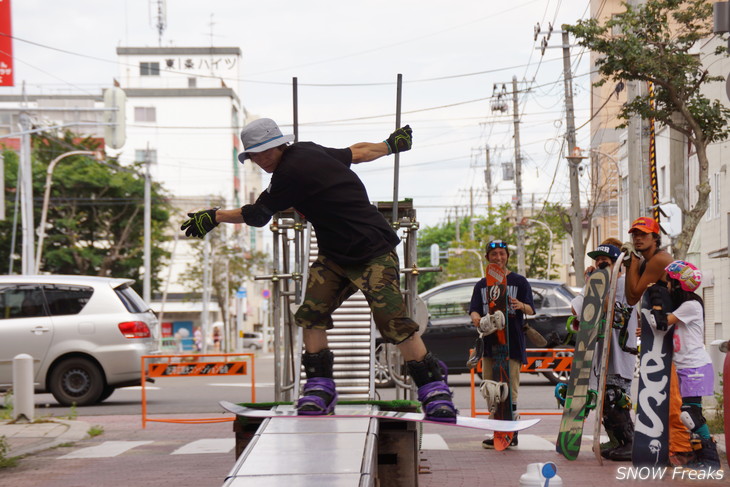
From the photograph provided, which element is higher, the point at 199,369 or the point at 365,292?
the point at 365,292

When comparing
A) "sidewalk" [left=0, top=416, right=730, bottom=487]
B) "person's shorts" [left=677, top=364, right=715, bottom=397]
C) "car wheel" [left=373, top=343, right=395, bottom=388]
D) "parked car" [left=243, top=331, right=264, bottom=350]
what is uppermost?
"person's shorts" [left=677, top=364, right=715, bottom=397]

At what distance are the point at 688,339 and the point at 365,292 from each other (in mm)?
2681

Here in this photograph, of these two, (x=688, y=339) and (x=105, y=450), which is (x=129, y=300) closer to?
(x=105, y=450)

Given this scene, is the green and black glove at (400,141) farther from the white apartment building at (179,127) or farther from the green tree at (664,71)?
the white apartment building at (179,127)

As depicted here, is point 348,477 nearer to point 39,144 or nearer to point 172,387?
point 172,387

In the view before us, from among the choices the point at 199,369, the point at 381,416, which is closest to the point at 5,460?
the point at 199,369

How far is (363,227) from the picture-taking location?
7012mm

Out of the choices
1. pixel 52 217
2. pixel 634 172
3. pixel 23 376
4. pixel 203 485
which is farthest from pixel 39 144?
pixel 203 485

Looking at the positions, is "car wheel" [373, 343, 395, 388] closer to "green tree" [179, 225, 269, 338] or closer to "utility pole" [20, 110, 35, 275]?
"utility pole" [20, 110, 35, 275]

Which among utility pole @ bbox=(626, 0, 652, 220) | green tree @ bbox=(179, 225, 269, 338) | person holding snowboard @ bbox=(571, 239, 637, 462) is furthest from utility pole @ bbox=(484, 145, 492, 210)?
person holding snowboard @ bbox=(571, 239, 637, 462)

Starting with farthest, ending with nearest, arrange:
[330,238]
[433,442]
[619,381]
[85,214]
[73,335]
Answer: [85,214]
[73,335]
[433,442]
[619,381]
[330,238]

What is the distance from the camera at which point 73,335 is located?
16.6 m

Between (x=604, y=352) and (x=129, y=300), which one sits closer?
(x=604, y=352)

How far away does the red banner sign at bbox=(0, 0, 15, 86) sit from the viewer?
25.7 m
